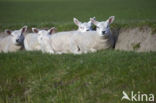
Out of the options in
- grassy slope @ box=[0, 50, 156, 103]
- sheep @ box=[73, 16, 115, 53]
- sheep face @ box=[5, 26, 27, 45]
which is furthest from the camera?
sheep face @ box=[5, 26, 27, 45]

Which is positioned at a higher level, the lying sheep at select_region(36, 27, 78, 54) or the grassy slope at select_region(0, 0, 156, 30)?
the lying sheep at select_region(36, 27, 78, 54)

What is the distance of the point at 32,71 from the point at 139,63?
2459mm

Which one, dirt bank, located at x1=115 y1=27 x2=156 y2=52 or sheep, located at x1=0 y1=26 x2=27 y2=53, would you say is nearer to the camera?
dirt bank, located at x1=115 y1=27 x2=156 y2=52

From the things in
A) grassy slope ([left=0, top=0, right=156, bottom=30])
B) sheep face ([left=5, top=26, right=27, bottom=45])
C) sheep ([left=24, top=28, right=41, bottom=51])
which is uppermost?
sheep face ([left=5, top=26, right=27, bottom=45])

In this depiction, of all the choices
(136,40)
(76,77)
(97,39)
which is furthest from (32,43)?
(76,77)

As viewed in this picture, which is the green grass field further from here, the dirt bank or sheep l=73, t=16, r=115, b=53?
the dirt bank

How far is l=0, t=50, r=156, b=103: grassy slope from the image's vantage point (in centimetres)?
910

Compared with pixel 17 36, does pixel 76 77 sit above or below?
below

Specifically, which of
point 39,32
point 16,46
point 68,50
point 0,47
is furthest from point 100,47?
point 0,47

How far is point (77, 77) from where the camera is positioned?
9984mm

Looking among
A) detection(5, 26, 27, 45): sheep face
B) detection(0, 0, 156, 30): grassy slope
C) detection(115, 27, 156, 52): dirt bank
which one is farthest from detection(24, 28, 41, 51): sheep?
detection(115, 27, 156, 52): dirt bank

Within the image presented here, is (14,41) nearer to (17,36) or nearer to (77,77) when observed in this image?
(17,36)

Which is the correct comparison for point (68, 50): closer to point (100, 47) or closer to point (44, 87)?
point (100, 47)

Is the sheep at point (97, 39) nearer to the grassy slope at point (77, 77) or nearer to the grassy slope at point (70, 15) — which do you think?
the grassy slope at point (70, 15)
